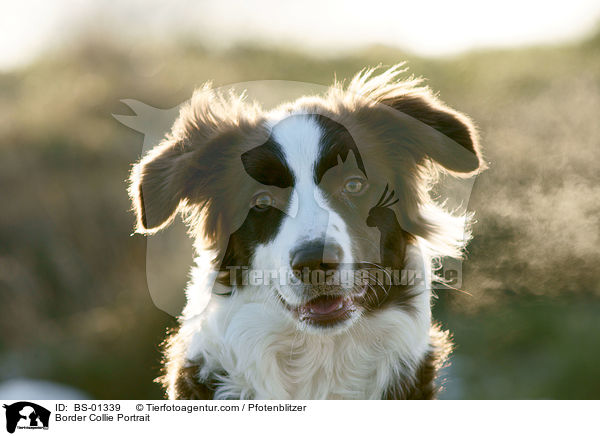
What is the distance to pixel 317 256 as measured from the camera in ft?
7.86

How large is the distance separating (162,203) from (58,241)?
233cm

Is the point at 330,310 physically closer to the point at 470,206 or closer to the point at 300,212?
the point at 300,212

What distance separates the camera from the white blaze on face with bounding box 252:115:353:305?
2.50 metres

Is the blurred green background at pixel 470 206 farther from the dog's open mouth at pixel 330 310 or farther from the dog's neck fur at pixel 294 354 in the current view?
the dog's open mouth at pixel 330 310

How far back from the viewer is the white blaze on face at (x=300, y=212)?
8.21 ft

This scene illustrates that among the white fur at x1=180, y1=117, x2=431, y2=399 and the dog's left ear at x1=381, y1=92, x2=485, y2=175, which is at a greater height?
the dog's left ear at x1=381, y1=92, x2=485, y2=175

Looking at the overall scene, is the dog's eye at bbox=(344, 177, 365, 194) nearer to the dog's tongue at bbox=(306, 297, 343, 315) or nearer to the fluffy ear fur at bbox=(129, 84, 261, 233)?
the dog's tongue at bbox=(306, 297, 343, 315)

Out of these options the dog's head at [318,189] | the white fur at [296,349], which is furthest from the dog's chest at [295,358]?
the dog's head at [318,189]

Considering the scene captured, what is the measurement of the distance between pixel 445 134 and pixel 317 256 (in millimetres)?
931

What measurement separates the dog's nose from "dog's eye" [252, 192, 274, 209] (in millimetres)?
416

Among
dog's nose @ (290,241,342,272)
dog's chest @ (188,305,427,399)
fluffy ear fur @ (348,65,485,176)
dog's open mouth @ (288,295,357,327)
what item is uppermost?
fluffy ear fur @ (348,65,485,176)
